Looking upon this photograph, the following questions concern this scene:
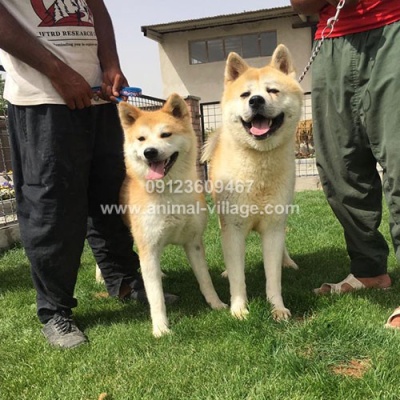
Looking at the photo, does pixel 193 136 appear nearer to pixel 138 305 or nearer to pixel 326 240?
pixel 138 305

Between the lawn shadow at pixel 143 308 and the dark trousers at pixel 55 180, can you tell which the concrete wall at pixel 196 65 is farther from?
the dark trousers at pixel 55 180

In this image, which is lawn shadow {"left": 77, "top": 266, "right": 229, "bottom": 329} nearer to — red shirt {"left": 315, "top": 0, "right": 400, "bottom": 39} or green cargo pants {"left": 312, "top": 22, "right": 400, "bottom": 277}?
green cargo pants {"left": 312, "top": 22, "right": 400, "bottom": 277}

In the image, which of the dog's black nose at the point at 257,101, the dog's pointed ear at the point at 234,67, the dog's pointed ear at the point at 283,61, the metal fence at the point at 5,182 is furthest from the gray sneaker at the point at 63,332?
the metal fence at the point at 5,182

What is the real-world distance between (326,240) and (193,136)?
1.98 meters

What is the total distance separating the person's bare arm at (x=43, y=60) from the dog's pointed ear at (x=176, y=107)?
19.0 inches

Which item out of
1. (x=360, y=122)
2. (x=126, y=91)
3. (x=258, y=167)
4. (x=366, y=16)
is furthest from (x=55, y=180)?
(x=366, y=16)

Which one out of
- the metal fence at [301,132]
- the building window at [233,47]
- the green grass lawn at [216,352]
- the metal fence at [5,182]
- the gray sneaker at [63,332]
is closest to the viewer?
the green grass lawn at [216,352]

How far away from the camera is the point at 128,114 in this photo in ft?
7.97

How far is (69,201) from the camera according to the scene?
2.20 m

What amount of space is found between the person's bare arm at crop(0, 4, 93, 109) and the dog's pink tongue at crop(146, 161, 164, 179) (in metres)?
0.50

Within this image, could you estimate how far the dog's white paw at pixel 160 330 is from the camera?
2215mm

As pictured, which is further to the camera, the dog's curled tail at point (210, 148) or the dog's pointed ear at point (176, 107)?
the dog's curled tail at point (210, 148)

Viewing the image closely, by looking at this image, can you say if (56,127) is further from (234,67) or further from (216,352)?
(216,352)

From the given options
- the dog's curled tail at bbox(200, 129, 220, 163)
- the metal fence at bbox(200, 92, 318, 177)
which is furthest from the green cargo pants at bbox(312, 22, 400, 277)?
the metal fence at bbox(200, 92, 318, 177)
